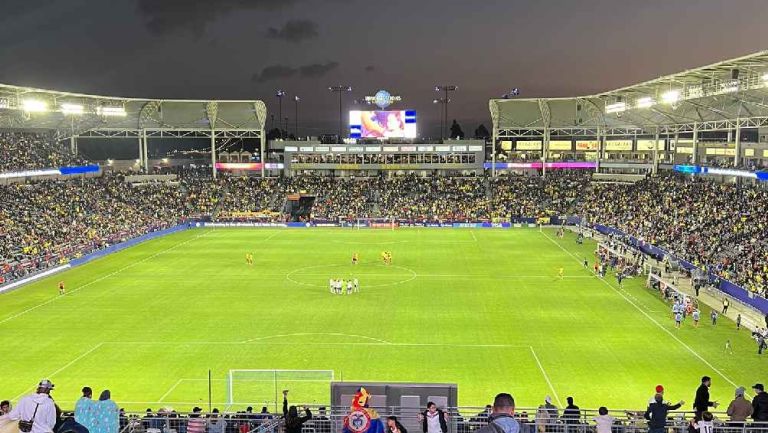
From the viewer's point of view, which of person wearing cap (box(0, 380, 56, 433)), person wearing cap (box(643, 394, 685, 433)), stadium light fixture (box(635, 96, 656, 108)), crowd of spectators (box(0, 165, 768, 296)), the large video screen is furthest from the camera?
the large video screen

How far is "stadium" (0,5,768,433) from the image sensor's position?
2295cm

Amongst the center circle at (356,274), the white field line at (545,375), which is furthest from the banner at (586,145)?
the white field line at (545,375)

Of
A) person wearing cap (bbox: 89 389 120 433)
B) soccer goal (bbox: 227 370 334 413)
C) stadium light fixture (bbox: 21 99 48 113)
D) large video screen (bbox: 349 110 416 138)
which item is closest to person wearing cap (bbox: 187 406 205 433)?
person wearing cap (bbox: 89 389 120 433)

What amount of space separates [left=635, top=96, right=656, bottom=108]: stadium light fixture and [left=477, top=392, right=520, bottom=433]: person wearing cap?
6595 centimetres

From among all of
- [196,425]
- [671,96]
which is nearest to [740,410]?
[196,425]

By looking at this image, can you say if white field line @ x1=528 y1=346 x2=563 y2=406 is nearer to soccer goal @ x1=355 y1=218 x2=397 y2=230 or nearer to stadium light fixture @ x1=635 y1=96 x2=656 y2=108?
stadium light fixture @ x1=635 y1=96 x2=656 y2=108

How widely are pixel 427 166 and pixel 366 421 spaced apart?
8827 cm

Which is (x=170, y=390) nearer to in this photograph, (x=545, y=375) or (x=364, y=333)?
(x=364, y=333)

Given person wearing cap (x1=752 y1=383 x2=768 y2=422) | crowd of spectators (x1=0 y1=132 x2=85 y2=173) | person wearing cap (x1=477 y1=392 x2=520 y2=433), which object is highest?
crowd of spectators (x1=0 y1=132 x2=85 y2=173)

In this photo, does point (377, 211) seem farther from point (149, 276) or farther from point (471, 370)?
point (471, 370)

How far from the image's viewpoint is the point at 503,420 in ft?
18.5

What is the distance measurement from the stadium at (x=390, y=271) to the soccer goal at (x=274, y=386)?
0.35 feet

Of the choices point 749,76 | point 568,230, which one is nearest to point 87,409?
point 749,76

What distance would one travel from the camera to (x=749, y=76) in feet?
156
